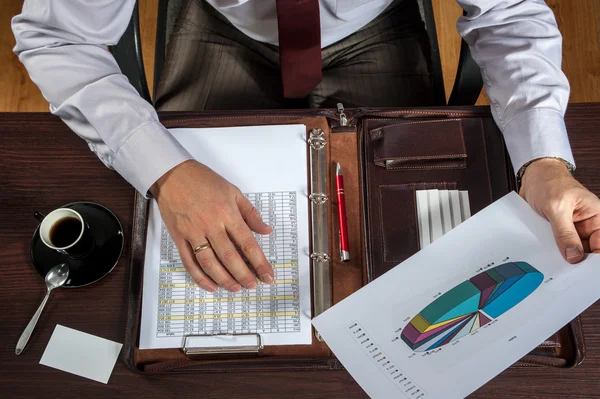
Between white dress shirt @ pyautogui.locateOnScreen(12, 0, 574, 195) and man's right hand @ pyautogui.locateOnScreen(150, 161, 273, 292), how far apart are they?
0.04 meters

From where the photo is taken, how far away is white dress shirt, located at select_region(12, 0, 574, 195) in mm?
749

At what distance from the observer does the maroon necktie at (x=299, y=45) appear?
0.81m

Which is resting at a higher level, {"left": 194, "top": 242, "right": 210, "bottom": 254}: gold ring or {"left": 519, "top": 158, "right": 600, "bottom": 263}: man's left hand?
{"left": 519, "top": 158, "right": 600, "bottom": 263}: man's left hand

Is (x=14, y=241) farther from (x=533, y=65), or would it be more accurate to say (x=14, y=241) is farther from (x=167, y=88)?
(x=533, y=65)

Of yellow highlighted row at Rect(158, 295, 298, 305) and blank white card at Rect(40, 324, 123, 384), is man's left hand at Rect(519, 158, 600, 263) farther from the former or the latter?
blank white card at Rect(40, 324, 123, 384)

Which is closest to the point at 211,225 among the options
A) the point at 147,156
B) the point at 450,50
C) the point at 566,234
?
the point at 147,156

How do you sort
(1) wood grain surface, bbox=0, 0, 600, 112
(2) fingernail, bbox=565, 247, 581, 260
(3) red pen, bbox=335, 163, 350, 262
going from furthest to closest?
(1) wood grain surface, bbox=0, 0, 600, 112 → (3) red pen, bbox=335, 163, 350, 262 → (2) fingernail, bbox=565, 247, 581, 260

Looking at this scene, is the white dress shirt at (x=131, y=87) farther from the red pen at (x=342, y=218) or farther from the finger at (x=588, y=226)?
the red pen at (x=342, y=218)

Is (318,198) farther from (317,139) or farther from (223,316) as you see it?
(223,316)

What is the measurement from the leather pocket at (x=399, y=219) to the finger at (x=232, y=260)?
0.20m

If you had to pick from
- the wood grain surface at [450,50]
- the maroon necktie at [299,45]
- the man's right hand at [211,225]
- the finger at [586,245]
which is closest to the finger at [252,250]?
the man's right hand at [211,225]

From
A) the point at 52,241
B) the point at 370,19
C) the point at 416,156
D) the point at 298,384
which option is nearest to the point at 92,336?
the point at 52,241

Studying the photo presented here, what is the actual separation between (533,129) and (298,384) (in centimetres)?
55

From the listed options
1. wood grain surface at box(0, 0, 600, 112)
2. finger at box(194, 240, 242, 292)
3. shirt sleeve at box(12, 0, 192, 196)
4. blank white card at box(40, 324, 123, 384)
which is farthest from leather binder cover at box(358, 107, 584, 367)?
wood grain surface at box(0, 0, 600, 112)
